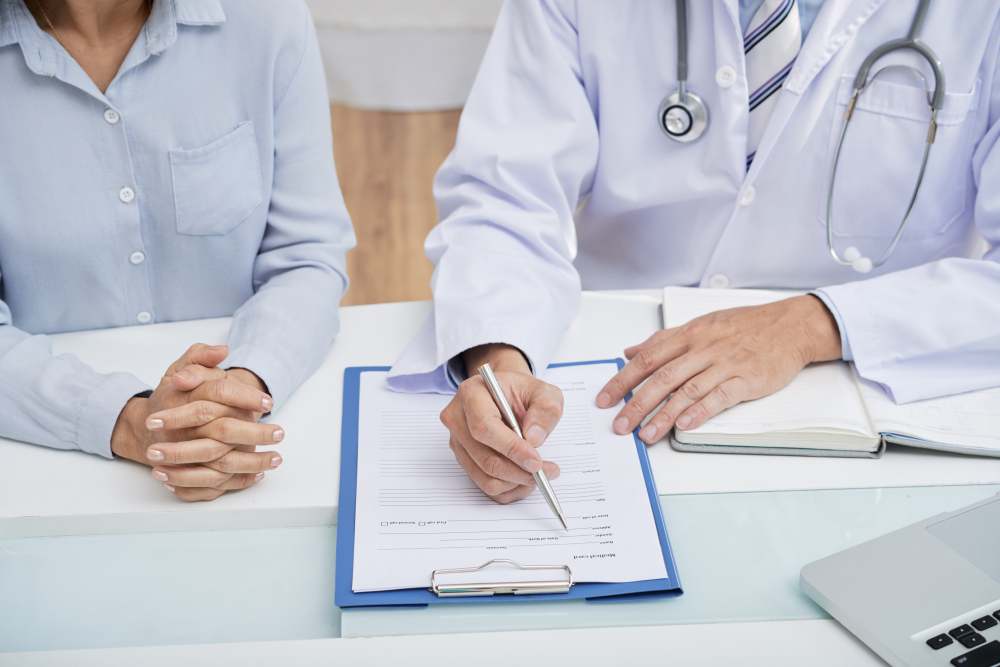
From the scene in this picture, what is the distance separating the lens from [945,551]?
0.87m

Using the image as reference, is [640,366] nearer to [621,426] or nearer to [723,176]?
[621,426]

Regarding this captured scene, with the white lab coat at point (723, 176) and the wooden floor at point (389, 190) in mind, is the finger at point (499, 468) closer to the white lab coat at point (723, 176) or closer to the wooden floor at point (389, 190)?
the white lab coat at point (723, 176)

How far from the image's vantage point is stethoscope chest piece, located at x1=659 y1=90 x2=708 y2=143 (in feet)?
4.31

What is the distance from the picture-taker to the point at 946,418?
1.04 m

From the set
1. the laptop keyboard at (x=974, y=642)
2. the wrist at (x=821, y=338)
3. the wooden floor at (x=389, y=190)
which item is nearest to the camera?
the laptop keyboard at (x=974, y=642)

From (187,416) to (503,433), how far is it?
294 mm

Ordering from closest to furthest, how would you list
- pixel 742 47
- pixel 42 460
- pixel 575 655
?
pixel 575 655 < pixel 42 460 < pixel 742 47

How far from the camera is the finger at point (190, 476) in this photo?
0.93 metres

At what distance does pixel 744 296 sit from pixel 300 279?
0.52 metres

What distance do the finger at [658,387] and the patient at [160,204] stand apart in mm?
341

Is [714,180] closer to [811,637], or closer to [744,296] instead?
[744,296]

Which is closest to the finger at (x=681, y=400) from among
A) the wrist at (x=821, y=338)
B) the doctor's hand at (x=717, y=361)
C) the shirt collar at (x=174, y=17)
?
the doctor's hand at (x=717, y=361)

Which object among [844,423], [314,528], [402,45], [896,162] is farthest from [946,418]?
[402,45]

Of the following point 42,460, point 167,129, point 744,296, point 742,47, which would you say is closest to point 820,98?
point 742,47
